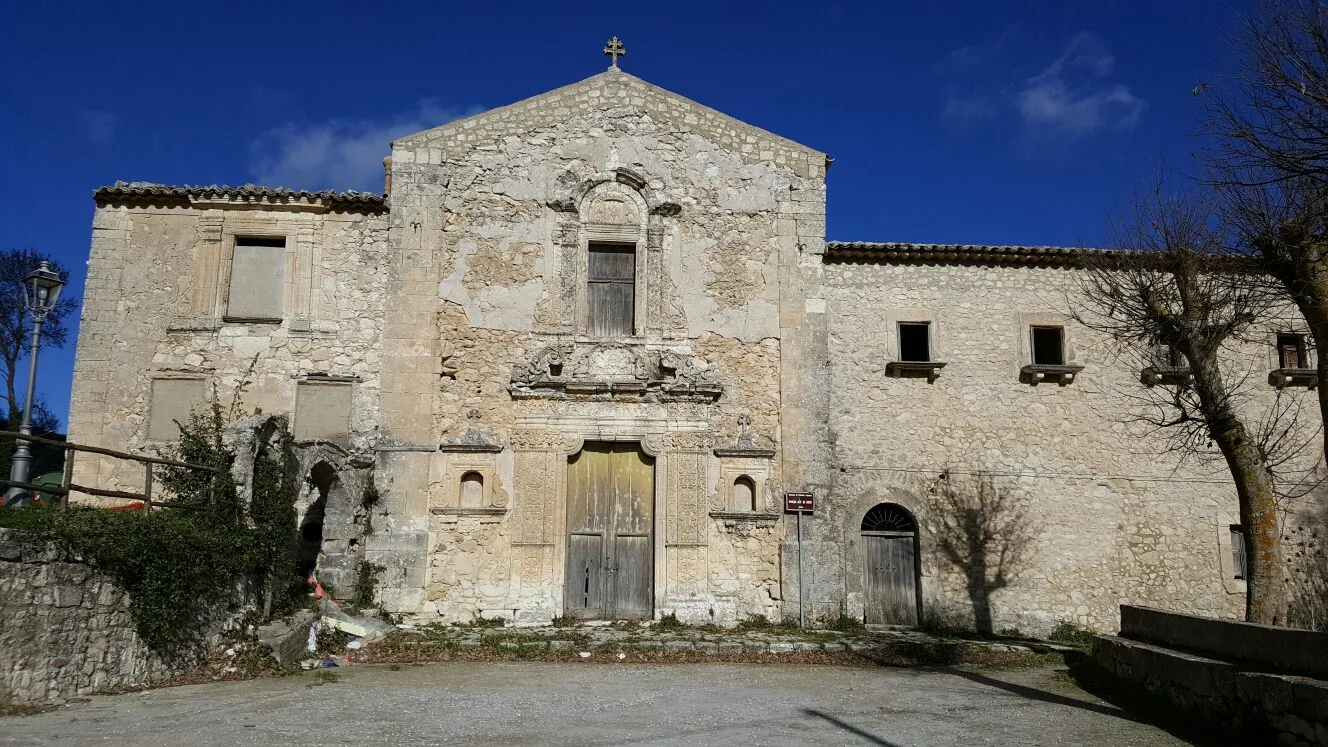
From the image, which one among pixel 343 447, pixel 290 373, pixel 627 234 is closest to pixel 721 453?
pixel 627 234

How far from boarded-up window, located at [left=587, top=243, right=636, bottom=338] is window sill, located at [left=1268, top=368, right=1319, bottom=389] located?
35.6 ft

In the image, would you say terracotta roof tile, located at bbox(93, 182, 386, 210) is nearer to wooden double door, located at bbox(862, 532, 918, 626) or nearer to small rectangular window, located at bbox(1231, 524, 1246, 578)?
wooden double door, located at bbox(862, 532, 918, 626)

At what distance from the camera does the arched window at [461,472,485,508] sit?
14.3 meters

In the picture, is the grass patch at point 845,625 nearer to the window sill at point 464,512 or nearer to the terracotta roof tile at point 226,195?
the window sill at point 464,512

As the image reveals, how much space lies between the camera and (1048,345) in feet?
53.7

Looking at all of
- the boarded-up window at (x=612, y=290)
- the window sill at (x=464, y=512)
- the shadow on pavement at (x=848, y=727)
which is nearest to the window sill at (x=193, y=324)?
the window sill at (x=464, y=512)

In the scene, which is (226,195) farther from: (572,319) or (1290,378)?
(1290,378)

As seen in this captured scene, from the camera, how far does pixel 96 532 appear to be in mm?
8953

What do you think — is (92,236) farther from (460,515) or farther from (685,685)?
(685,685)

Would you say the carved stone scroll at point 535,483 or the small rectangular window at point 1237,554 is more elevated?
the carved stone scroll at point 535,483

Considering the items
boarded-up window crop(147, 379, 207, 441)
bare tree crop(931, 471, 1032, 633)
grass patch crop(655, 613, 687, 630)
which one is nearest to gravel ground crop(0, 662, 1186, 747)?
grass patch crop(655, 613, 687, 630)

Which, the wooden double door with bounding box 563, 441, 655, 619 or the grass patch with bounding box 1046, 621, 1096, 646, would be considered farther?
the grass patch with bounding box 1046, 621, 1096, 646

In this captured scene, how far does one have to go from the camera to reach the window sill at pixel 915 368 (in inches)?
615

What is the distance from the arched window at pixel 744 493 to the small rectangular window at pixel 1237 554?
8.15 m
